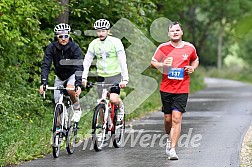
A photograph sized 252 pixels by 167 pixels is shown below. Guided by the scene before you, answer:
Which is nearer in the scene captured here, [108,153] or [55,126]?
[55,126]

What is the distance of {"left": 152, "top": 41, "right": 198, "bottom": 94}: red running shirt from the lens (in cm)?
894

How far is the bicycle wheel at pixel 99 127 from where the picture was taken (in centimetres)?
1009

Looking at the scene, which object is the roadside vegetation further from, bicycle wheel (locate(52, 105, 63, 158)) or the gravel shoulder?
the gravel shoulder

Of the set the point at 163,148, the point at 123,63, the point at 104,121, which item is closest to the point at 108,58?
the point at 123,63

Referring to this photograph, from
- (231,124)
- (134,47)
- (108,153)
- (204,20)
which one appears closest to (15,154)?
(108,153)

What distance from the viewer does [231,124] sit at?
15117 millimetres

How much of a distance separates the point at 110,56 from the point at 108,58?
1.7 inches

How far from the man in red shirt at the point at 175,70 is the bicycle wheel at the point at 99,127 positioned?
53.6 inches

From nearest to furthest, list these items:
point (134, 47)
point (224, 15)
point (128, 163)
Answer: point (128, 163) < point (134, 47) < point (224, 15)

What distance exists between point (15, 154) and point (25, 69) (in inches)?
230

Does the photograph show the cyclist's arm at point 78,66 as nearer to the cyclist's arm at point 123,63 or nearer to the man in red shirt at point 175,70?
the cyclist's arm at point 123,63

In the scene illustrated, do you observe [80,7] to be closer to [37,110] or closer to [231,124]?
[37,110]

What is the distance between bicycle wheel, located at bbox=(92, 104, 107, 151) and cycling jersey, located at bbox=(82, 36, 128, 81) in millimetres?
548

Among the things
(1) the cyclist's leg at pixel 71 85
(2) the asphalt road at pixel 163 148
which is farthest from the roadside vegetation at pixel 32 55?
(1) the cyclist's leg at pixel 71 85
